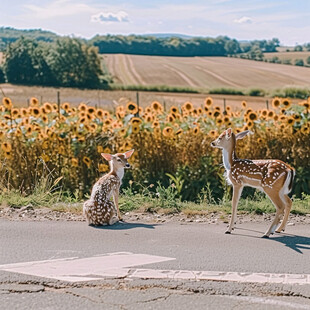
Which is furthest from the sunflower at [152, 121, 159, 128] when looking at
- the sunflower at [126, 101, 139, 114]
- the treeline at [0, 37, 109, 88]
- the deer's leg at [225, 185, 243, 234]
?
the treeline at [0, 37, 109, 88]

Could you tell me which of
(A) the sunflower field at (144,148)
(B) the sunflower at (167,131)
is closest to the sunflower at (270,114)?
(A) the sunflower field at (144,148)

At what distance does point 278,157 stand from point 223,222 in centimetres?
373

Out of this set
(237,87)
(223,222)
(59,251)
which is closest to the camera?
(59,251)

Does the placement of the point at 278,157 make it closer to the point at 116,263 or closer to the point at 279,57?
the point at 116,263

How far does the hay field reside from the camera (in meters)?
69.8

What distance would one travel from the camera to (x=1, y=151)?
1052 centimetres

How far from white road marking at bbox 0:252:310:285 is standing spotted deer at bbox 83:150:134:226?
1.33m

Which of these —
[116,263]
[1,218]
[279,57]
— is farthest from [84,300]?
[279,57]

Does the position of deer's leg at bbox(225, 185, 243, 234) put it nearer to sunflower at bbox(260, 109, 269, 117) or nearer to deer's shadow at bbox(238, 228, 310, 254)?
deer's shadow at bbox(238, 228, 310, 254)

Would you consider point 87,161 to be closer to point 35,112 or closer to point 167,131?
point 167,131

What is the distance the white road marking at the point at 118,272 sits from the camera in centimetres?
504

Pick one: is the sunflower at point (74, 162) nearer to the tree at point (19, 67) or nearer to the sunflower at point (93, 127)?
the sunflower at point (93, 127)

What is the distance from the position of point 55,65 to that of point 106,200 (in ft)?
262

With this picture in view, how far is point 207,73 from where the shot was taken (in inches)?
3118
